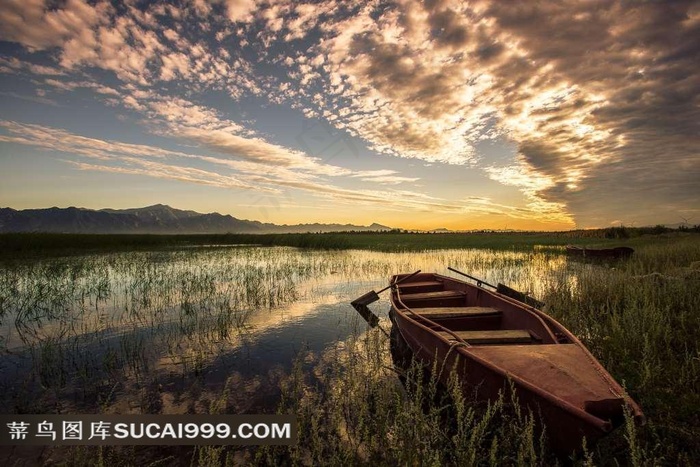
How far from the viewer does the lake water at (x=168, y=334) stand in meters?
6.03

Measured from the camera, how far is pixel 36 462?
4270 millimetres

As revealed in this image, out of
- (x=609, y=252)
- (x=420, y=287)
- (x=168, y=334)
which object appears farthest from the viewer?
(x=609, y=252)

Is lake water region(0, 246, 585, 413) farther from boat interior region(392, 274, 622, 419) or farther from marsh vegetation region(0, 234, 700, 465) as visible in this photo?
boat interior region(392, 274, 622, 419)

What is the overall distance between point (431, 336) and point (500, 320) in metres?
3.18

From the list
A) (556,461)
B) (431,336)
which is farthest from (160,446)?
(556,461)

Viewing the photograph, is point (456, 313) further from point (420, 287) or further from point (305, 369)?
point (420, 287)

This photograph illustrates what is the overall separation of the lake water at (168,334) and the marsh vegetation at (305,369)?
0.05 metres

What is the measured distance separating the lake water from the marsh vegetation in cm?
5

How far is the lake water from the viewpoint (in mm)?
6027

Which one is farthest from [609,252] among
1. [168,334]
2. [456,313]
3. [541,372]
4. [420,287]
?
[168,334]

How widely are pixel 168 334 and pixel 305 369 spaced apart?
4.55 metres

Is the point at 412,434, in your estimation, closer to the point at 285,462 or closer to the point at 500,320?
the point at 285,462

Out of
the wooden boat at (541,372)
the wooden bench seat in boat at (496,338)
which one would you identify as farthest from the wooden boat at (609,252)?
the wooden bench seat in boat at (496,338)

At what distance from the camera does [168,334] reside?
30.1 feet
